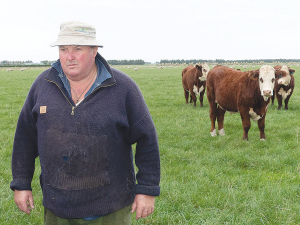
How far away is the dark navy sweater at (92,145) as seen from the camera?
6.51 feet

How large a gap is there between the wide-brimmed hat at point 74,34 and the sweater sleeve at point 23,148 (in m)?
0.52

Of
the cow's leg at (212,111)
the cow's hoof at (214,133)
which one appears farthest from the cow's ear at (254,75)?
the cow's hoof at (214,133)

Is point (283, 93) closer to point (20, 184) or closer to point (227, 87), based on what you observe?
point (227, 87)

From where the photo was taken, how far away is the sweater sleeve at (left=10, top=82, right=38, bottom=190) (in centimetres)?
222

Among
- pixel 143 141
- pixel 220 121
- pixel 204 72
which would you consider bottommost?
pixel 220 121

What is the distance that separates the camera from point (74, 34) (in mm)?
1979

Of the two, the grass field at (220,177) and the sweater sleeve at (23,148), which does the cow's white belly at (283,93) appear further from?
the sweater sleeve at (23,148)

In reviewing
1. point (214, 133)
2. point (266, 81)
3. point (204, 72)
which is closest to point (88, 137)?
point (266, 81)

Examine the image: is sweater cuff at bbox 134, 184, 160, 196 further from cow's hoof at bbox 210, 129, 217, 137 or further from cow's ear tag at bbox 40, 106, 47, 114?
cow's hoof at bbox 210, 129, 217, 137

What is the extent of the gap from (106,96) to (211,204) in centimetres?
260

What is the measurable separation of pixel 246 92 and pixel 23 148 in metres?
5.75

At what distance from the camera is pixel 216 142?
6.97 m

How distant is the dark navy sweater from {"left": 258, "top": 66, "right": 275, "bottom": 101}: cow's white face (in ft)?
16.4

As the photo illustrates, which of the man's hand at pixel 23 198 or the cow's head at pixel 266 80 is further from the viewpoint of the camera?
the cow's head at pixel 266 80
